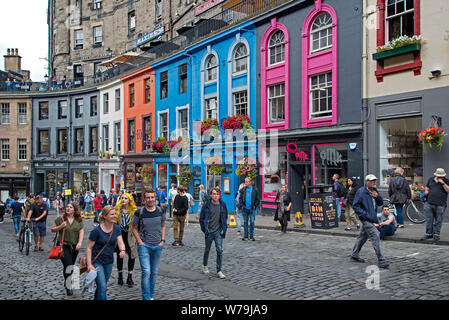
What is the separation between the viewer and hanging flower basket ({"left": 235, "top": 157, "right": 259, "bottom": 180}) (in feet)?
71.2

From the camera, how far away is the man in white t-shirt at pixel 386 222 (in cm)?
1145

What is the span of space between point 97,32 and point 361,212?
41.7 meters

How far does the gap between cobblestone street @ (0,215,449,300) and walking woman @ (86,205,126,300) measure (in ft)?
4.04

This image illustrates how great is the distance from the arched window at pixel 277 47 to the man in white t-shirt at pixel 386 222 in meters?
11.4

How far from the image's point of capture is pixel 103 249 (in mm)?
6344

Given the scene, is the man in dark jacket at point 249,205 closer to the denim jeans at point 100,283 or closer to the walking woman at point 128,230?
the walking woman at point 128,230

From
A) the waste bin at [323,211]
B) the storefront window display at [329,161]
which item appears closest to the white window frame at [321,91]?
the storefront window display at [329,161]

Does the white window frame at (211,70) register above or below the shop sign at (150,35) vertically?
below

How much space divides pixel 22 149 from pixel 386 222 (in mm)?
39923

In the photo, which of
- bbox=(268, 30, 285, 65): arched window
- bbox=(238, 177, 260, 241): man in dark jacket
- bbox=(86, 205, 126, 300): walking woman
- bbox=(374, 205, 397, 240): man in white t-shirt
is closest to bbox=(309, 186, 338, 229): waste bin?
bbox=(238, 177, 260, 241): man in dark jacket

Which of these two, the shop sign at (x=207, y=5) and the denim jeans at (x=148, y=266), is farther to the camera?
the shop sign at (x=207, y=5)

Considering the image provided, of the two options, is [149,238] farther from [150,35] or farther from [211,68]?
[150,35]
